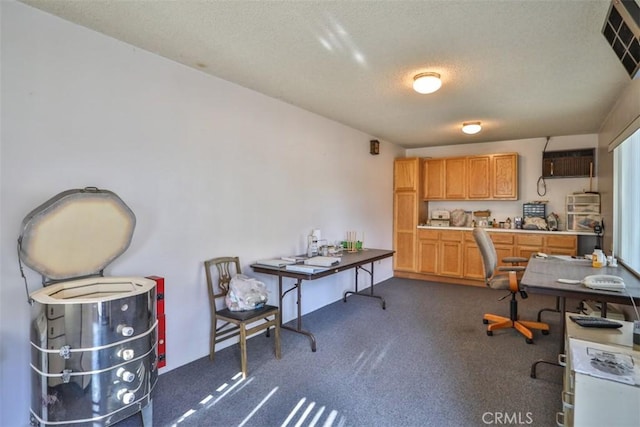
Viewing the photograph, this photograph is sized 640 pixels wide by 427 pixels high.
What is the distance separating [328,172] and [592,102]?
2964 millimetres

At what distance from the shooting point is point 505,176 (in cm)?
535

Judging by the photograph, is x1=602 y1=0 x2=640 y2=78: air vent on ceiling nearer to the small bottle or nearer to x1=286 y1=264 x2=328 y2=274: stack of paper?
the small bottle

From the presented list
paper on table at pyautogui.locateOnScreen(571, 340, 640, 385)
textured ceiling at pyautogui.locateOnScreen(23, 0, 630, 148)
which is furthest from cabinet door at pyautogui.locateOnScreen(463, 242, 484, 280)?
paper on table at pyautogui.locateOnScreen(571, 340, 640, 385)

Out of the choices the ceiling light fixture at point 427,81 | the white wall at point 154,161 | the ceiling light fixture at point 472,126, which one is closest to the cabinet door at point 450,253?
the ceiling light fixture at point 472,126

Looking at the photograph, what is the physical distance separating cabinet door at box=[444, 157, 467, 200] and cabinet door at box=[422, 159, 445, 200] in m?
0.08

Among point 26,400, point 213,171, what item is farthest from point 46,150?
point 26,400

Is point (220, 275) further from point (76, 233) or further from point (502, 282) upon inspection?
point (502, 282)

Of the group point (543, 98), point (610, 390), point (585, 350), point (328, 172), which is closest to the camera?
point (610, 390)

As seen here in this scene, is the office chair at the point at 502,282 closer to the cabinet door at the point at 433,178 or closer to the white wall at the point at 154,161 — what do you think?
the white wall at the point at 154,161

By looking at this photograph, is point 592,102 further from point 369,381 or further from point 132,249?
point 132,249

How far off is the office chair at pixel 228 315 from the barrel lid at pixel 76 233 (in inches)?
31.7

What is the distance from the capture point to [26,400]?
1.89m

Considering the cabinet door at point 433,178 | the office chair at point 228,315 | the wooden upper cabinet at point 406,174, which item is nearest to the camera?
the office chair at point 228,315

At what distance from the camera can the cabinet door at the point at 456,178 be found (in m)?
5.69
